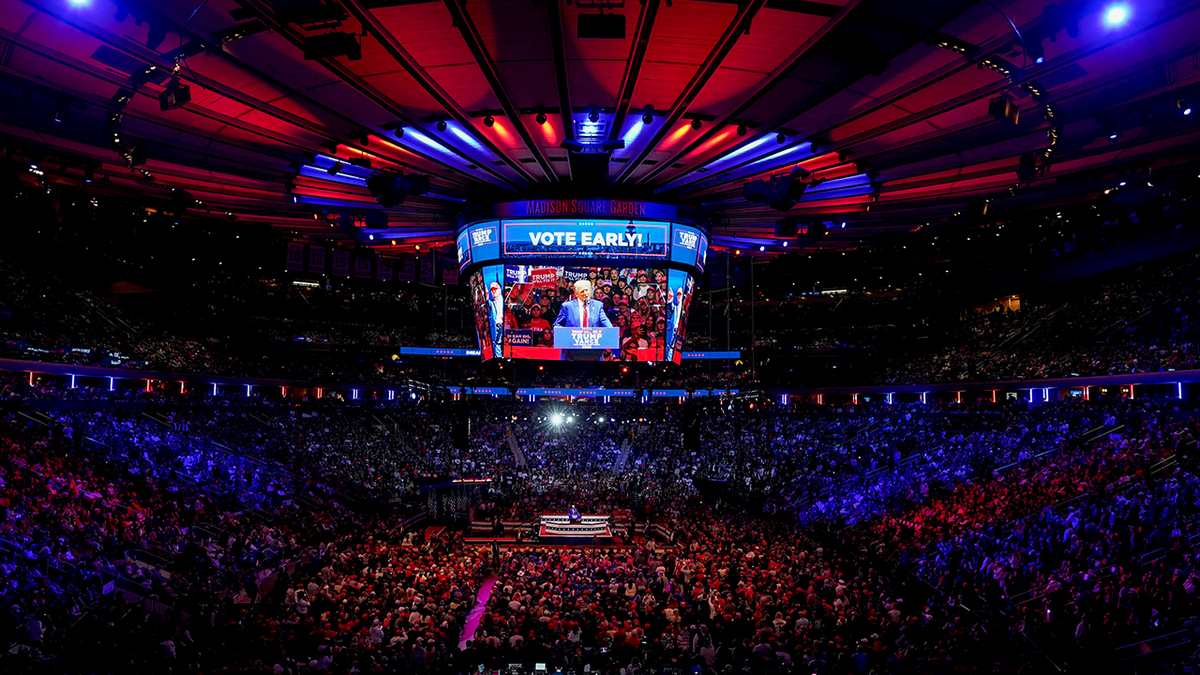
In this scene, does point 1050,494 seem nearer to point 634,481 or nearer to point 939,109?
point 939,109

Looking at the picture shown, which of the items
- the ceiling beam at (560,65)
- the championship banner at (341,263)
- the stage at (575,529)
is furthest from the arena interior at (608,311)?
the championship banner at (341,263)

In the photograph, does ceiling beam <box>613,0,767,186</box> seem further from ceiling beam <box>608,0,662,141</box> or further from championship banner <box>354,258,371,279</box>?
championship banner <box>354,258,371,279</box>

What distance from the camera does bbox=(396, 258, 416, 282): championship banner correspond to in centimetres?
2203

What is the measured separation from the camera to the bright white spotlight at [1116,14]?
25.1 ft

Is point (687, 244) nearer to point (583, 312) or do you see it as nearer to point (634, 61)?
point (583, 312)

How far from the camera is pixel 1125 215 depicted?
31.1 meters

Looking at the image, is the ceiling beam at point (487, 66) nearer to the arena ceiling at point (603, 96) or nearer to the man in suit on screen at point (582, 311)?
the arena ceiling at point (603, 96)

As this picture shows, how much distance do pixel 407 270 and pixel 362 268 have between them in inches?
61.8

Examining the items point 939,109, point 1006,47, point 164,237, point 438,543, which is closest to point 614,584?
point 438,543

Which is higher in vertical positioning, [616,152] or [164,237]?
[164,237]

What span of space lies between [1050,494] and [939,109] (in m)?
13.6

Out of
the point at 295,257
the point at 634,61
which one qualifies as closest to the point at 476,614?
the point at 295,257

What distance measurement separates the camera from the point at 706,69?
8625mm

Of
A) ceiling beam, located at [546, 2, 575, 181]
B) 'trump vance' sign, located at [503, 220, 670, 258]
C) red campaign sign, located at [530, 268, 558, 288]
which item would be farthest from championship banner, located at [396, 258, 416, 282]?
ceiling beam, located at [546, 2, 575, 181]
